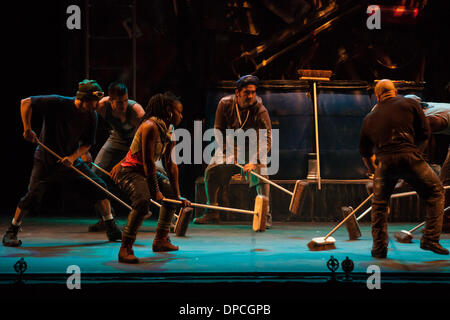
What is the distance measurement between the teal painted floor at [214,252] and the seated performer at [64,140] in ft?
1.46

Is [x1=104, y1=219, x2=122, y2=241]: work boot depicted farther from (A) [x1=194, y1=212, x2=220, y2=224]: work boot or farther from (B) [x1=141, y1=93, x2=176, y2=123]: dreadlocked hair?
(A) [x1=194, y1=212, x2=220, y2=224]: work boot

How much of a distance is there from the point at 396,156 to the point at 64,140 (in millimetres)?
3723

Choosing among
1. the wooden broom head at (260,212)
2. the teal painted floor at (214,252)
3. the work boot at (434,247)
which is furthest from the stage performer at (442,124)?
the wooden broom head at (260,212)

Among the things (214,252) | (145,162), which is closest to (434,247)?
(214,252)

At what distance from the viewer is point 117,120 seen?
8320 mm

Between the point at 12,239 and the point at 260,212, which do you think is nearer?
the point at 12,239

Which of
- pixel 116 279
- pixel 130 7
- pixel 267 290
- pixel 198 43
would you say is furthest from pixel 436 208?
pixel 130 7

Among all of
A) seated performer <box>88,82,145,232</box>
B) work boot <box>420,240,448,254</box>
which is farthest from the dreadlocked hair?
work boot <box>420,240,448,254</box>

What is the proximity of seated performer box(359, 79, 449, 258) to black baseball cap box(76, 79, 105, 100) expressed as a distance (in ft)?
9.83

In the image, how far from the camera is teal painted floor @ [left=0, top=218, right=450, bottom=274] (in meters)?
5.67

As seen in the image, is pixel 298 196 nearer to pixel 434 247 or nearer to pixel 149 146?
pixel 434 247

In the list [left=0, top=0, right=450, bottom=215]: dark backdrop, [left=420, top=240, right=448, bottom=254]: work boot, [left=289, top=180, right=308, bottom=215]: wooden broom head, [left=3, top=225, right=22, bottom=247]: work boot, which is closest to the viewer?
[left=420, top=240, right=448, bottom=254]: work boot

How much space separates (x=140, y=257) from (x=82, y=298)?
1311mm

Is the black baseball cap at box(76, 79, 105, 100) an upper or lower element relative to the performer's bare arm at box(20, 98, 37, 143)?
upper
